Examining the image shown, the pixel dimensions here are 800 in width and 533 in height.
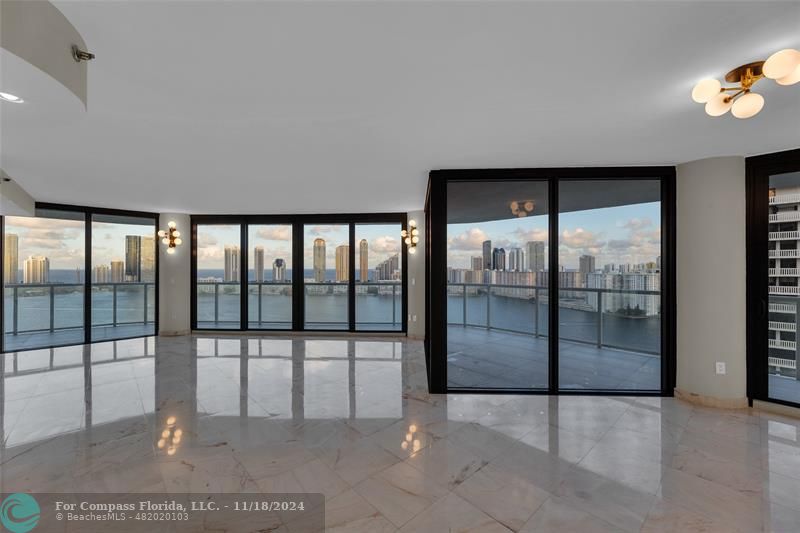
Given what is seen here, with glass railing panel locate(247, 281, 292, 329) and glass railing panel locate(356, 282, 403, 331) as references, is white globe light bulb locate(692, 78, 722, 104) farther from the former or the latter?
glass railing panel locate(247, 281, 292, 329)

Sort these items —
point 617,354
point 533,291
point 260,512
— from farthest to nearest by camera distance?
point 533,291 → point 617,354 → point 260,512

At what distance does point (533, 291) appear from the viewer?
6254 millimetres

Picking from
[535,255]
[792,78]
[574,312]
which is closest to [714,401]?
[574,312]

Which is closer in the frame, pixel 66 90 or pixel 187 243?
pixel 66 90

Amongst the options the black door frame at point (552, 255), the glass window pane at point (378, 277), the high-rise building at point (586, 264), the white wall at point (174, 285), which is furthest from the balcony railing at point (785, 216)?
the white wall at point (174, 285)

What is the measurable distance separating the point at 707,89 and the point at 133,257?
8.96 meters

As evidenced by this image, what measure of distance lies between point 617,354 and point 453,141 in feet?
15.3

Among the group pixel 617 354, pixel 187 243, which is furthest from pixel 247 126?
pixel 617 354

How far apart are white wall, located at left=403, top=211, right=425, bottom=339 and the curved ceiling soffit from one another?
5290 mm

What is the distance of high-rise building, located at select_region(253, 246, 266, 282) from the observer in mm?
7113

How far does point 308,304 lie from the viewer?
701 centimetres

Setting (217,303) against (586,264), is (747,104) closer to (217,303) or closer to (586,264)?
(586,264)

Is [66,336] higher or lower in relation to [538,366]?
higher

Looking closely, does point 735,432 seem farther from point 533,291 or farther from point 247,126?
point 247,126
